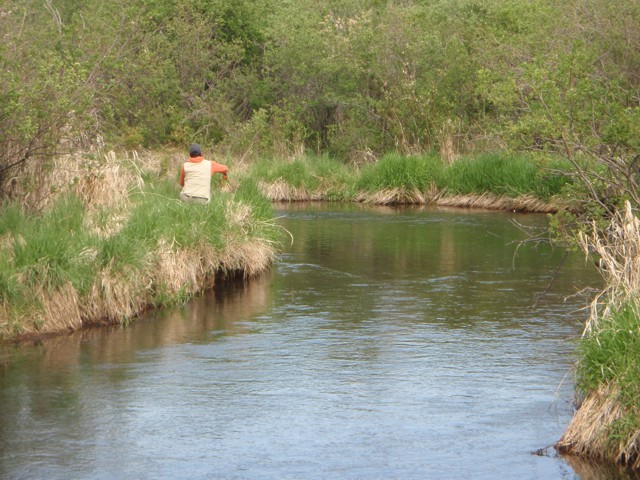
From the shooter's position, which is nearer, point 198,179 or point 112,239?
point 112,239

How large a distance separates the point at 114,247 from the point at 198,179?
4.07m

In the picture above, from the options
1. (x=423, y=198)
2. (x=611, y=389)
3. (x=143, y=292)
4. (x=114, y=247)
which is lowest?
(x=611, y=389)

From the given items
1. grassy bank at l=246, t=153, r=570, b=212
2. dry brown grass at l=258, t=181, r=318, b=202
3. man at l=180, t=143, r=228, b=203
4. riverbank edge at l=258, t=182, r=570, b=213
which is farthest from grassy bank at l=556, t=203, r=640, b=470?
dry brown grass at l=258, t=181, r=318, b=202

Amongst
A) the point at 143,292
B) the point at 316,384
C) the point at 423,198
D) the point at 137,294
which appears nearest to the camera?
the point at 316,384

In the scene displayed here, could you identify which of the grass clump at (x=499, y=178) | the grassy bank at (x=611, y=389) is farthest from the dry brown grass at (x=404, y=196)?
the grassy bank at (x=611, y=389)

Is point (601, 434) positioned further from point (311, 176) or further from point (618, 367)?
point (311, 176)

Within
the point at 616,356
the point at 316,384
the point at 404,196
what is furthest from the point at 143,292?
the point at 404,196

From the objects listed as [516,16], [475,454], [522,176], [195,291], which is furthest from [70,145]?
[516,16]

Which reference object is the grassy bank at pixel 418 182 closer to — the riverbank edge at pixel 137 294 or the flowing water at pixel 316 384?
the flowing water at pixel 316 384

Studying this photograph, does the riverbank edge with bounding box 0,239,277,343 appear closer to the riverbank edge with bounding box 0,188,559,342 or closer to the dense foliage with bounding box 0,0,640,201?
the riverbank edge with bounding box 0,188,559,342

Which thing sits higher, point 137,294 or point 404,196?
point 404,196

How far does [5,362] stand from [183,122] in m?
21.6

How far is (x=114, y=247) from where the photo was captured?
1372 centimetres

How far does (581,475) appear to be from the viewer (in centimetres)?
850
